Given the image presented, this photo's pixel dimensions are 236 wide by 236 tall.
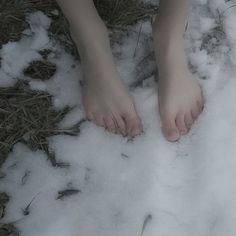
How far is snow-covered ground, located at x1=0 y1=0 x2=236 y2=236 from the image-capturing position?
3.94ft

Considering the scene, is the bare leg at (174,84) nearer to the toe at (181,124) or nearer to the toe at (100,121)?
the toe at (181,124)

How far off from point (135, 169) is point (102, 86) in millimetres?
226

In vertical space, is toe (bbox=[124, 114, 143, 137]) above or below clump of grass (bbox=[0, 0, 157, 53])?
below

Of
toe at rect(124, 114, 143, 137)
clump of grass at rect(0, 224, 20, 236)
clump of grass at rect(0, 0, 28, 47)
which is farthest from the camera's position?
clump of grass at rect(0, 0, 28, 47)

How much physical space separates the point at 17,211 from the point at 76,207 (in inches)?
5.5

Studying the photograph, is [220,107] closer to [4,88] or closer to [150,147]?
[150,147]

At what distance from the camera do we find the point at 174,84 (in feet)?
4.24

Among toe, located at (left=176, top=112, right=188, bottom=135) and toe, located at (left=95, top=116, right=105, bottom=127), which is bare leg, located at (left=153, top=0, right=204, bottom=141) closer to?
toe, located at (left=176, top=112, right=188, bottom=135)

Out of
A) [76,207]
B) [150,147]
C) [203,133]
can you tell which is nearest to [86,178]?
[76,207]

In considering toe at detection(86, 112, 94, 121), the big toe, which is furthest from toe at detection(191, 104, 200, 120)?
toe at detection(86, 112, 94, 121)

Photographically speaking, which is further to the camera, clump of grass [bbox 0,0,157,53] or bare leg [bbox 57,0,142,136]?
clump of grass [bbox 0,0,157,53]

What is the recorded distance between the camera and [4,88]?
4.47 ft

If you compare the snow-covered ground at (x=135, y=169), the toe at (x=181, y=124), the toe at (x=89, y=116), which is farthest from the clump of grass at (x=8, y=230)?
the toe at (x=181, y=124)

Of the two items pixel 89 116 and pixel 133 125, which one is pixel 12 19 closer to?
pixel 89 116
